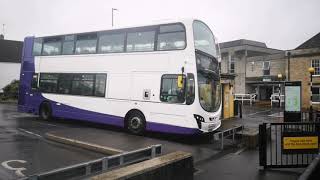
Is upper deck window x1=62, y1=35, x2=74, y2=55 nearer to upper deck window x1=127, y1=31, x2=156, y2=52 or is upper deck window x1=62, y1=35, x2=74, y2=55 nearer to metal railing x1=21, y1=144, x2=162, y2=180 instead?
upper deck window x1=127, y1=31, x2=156, y2=52

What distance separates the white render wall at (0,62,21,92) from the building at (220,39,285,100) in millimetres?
31829

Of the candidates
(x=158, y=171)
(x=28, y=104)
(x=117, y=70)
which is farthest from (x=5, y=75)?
(x=158, y=171)

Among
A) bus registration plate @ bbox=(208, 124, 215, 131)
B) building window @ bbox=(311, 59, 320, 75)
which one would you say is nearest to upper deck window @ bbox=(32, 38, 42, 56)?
bus registration plate @ bbox=(208, 124, 215, 131)

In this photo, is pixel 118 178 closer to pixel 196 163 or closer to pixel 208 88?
pixel 196 163

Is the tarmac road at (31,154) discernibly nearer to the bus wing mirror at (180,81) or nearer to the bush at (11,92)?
the bus wing mirror at (180,81)

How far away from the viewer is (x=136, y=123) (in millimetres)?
13945

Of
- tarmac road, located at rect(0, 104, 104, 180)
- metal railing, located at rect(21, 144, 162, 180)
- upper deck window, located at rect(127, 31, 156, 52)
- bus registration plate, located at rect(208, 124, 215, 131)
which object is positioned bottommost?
tarmac road, located at rect(0, 104, 104, 180)

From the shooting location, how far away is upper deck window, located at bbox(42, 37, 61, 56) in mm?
17172

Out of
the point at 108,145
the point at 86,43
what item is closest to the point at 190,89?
the point at 108,145

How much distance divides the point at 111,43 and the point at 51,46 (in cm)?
424

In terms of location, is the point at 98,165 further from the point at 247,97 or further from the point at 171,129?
the point at 247,97

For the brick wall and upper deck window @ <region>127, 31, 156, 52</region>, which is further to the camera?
the brick wall

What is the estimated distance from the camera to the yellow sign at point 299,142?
868cm

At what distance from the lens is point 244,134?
1230 cm
